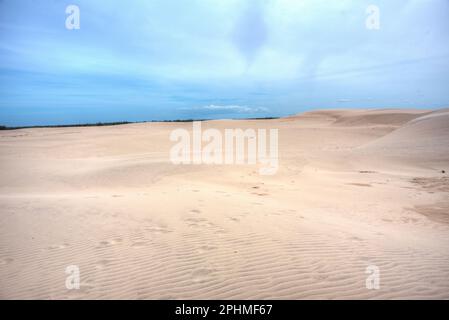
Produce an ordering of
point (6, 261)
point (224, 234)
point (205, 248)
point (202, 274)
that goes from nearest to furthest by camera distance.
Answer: point (202, 274) → point (6, 261) → point (205, 248) → point (224, 234)

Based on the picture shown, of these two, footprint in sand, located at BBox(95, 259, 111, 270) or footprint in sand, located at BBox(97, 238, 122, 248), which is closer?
footprint in sand, located at BBox(95, 259, 111, 270)

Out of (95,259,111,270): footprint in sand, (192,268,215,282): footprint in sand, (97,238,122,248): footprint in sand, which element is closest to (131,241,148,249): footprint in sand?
(97,238,122,248): footprint in sand

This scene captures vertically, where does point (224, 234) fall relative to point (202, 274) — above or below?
above

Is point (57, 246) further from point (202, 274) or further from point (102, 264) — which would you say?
point (202, 274)

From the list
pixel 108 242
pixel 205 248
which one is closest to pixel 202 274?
pixel 205 248

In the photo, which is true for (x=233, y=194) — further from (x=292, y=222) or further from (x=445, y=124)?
(x=445, y=124)

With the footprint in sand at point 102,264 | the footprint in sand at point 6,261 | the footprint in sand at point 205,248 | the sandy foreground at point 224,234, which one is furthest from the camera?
the footprint in sand at point 205,248

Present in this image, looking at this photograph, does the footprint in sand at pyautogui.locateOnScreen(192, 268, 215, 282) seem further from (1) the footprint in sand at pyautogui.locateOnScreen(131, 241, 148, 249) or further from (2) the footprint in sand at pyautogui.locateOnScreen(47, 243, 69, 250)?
(2) the footprint in sand at pyautogui.locateOnScreen(47, 243, 69, 250)

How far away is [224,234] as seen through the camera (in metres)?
4.96

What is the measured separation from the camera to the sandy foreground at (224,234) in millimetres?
3539

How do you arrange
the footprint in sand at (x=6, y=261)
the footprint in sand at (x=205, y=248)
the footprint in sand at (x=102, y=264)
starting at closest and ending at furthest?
the footprint in sand at (x=102, y=264)
the footprint in sand at (x=6, y=261)
the footprint in sand at (x=205, y=248)

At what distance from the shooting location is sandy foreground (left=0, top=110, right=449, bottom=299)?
354 centimetres

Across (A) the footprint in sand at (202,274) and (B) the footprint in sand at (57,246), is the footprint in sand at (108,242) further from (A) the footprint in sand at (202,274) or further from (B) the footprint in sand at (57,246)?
(A) the footprint in sand at (202,274)

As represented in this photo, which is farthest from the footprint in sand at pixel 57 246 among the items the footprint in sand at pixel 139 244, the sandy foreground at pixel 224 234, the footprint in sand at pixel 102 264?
the footprint in sand at pixel 139 244
